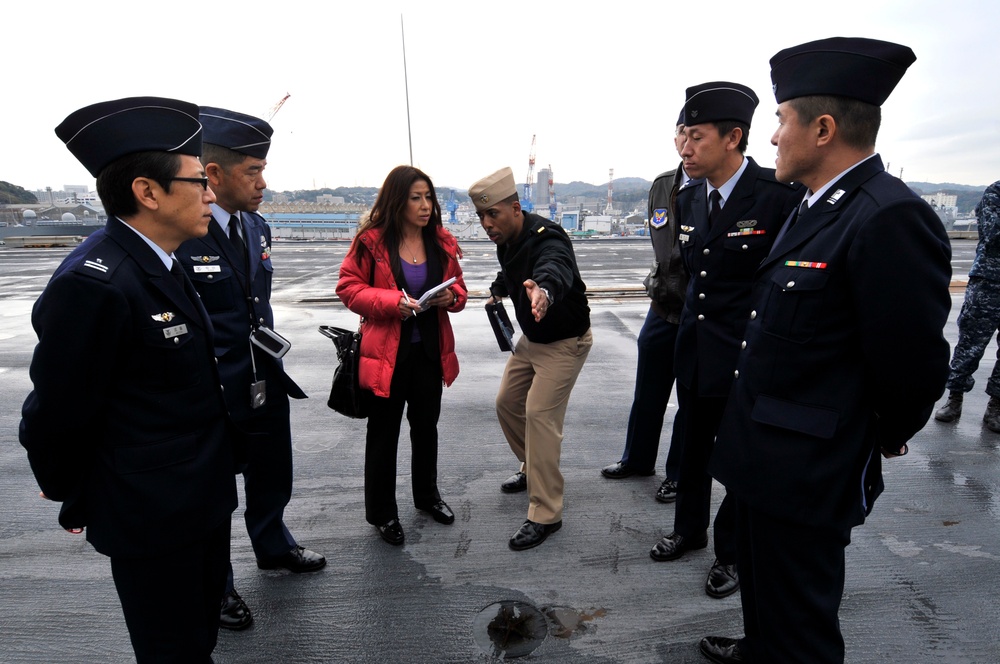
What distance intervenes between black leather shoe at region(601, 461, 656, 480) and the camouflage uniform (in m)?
2.82

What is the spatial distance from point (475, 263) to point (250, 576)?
54.6 feet

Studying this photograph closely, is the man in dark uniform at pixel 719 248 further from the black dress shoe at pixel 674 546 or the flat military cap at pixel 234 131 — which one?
the flat military cap at pixel 234 131

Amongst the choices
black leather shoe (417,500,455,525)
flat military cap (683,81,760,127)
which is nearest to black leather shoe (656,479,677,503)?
black leather shoe (417,500,455,525)

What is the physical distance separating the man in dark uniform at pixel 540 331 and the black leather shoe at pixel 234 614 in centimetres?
130

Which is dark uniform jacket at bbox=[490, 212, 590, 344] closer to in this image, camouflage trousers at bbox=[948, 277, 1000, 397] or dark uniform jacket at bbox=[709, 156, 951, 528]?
dark uniform jacket at bbox=[709, 156, 951, 528]

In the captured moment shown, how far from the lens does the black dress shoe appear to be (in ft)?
9.70

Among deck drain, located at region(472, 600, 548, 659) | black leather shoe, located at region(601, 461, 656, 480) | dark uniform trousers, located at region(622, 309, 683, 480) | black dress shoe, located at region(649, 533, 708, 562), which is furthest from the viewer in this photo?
black leather shoe, located at region(601, 461, 656, 480)

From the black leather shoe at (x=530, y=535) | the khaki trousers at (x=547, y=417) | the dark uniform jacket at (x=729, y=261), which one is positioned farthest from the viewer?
the khaki trousers at (x=547, y=417)

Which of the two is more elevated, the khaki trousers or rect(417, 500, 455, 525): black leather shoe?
the khaki trousers

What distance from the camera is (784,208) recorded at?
2613 mm

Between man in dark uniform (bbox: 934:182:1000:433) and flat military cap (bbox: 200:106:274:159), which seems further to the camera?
man in dark uniform (bbox: 934:182:1000:433)

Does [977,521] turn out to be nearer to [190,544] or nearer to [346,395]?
[346,395]

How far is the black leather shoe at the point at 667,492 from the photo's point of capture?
3.55 meters

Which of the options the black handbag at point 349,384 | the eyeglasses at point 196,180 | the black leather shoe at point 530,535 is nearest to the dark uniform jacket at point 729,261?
the black leather shoe at point 530,535
